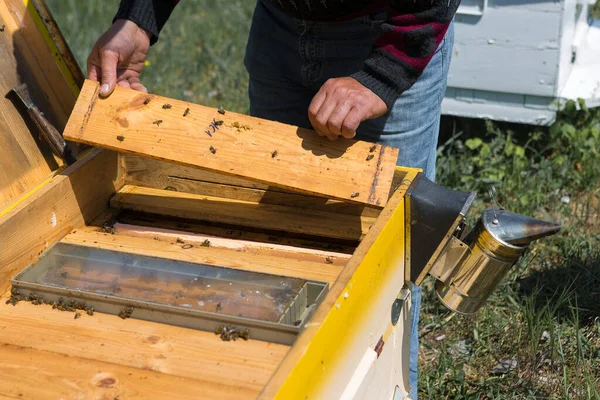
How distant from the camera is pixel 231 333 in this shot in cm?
170

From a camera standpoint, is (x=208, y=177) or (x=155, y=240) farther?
(x=208, y=177)

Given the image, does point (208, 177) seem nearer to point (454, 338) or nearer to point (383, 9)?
point (383, 9)

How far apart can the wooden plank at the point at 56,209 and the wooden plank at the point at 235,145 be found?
160 mm

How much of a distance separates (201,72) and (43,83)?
3475 mm

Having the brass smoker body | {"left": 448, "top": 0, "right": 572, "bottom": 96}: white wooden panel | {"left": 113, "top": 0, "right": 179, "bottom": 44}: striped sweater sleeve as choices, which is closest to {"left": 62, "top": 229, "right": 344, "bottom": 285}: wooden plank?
the brass smoker body

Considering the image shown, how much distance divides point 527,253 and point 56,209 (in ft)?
7.17

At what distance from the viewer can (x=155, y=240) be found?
2.15 metres

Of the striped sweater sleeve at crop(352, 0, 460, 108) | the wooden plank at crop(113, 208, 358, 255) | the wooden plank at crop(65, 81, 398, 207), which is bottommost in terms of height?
the wooden plank at crop(113, 208, 358, 255)

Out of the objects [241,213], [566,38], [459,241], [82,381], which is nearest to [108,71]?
[241,213]

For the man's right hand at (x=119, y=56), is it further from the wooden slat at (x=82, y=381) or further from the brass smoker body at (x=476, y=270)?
the brass smoker body at (x=476, y=270)

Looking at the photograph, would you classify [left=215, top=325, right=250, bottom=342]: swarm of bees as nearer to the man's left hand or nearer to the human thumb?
the man's left hand

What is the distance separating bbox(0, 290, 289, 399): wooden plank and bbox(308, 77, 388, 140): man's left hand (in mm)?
608

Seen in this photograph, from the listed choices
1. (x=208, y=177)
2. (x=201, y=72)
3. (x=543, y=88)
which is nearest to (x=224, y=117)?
(x=208, y=177)

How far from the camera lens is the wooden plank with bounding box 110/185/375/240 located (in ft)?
7.27
